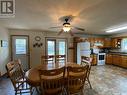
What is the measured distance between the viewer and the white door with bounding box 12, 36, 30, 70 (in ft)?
19.0

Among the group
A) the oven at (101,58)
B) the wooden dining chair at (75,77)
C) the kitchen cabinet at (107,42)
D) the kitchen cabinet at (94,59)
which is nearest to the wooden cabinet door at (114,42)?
the kitchen cabinet at (107,42)

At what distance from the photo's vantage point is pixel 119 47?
759cm

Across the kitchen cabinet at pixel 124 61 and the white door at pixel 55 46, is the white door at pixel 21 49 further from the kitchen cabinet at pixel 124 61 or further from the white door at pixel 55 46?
the kitchen cabinet at pixel 124 61

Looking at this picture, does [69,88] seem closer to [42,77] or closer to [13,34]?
[42,77]

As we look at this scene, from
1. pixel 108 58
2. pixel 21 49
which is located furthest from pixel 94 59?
pixel 21 49

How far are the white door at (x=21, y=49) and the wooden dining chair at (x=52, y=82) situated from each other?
4337 millimetres

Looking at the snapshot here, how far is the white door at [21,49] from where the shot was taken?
5.80 m

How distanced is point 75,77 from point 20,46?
462 centimetres

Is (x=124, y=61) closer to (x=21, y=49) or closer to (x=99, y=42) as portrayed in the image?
(x=99, y=42)

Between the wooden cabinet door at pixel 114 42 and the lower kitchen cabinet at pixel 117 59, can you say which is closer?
the lower kitchen cabinet at pixel 117 59

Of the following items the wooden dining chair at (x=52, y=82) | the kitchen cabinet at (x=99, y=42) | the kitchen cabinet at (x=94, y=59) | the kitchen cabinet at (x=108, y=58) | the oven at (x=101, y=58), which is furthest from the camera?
the kitchen cabinet at (x=99, y=42)

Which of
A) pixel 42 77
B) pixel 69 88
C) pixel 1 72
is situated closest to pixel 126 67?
pixel 69 88

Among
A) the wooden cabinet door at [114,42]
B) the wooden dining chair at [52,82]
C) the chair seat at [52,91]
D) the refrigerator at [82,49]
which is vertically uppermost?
the wooden cabinet door at [114,42]

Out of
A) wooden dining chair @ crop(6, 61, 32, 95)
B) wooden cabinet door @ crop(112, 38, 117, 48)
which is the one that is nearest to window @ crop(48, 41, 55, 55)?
wooden dining chair @ crop(6, 61, 32, 95)
